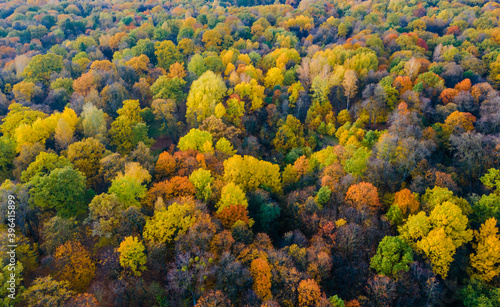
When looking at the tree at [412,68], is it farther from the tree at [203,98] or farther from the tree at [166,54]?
the tree at [166,54]

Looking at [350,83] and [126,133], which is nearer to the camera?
[126,133]

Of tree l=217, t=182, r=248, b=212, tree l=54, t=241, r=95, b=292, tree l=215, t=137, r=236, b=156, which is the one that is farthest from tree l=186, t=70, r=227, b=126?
tree l=54, t=241, r=95, b=292

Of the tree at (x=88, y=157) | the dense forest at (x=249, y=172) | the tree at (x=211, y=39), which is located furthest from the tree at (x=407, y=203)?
the tree at (x=211, y=39)

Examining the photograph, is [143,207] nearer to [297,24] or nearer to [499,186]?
[499,186]

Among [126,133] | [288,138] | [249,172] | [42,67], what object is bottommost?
[288,138]

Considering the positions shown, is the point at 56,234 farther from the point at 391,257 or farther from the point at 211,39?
the point at 211,39

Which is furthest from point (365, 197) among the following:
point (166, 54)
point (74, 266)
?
point (166, 54)

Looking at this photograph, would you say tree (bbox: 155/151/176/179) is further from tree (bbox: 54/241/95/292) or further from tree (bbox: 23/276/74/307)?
tree (bbox: 23/276/74/307)
